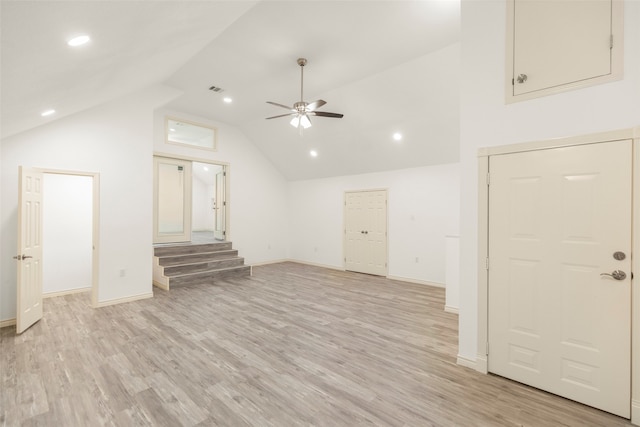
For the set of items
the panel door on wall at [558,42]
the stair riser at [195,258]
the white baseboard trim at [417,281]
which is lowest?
the white baseboard trim at [417,281]

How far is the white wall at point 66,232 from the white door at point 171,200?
4.12 ft

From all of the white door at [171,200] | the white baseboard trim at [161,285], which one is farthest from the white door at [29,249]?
the white door at [171,200]

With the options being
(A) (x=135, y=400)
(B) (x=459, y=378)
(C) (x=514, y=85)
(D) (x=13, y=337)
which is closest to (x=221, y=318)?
(A) (x=135, y=400)

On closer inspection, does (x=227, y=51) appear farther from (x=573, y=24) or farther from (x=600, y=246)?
(x=600, y=246)

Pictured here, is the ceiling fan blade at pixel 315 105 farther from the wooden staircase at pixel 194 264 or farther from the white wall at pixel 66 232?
the white wall at pixel 66 232

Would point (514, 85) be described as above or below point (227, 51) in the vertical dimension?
below

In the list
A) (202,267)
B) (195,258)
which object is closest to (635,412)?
(202,267)

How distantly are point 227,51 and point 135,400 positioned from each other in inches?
164

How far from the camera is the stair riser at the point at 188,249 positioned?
5882mm

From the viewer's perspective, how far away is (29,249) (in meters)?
3.59

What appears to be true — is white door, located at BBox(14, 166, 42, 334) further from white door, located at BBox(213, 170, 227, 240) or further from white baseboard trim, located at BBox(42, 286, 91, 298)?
white door, located at BBox(213, 170, 227, 240)

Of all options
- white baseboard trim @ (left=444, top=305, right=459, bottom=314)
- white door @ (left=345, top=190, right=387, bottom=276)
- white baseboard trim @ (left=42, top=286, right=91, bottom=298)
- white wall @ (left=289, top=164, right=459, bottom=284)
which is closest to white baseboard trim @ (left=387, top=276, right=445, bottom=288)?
white wall @ (left=289, top=164, right=459, bottom=284)

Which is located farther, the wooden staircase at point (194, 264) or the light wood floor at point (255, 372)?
the wooden staircase at point (194, 264)

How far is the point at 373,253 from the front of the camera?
696cm
